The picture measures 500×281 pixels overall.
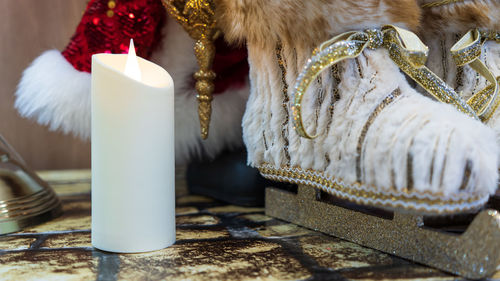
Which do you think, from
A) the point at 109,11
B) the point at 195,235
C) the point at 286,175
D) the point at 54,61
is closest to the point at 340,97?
the point at 286,175

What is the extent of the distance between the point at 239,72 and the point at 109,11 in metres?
0.23

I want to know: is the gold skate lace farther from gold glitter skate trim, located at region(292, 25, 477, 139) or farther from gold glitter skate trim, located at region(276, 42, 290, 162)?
gold glitter skate trim, located at region(276, 42, 290, 162)

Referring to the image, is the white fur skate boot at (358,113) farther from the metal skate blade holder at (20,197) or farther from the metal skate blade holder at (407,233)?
the metal skate blade holder at (20,197)

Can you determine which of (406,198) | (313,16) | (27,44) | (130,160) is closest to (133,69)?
(130,160)

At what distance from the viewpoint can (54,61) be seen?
71 centimetres

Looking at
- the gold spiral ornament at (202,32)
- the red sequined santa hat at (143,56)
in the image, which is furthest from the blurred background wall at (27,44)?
the gold spiral ornament at (202,32)

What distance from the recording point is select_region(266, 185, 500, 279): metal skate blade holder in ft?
1.29

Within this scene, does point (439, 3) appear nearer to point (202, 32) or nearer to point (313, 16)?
point (313, 16)

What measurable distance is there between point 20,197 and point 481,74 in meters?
0.62

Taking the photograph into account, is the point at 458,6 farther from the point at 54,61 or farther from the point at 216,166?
the point at 54,61

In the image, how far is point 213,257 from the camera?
477mm

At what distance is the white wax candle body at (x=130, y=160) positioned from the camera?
0.46m

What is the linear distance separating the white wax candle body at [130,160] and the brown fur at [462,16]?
0.34 meters

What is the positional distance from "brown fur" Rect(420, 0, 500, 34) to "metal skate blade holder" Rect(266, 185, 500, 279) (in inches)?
9.8
